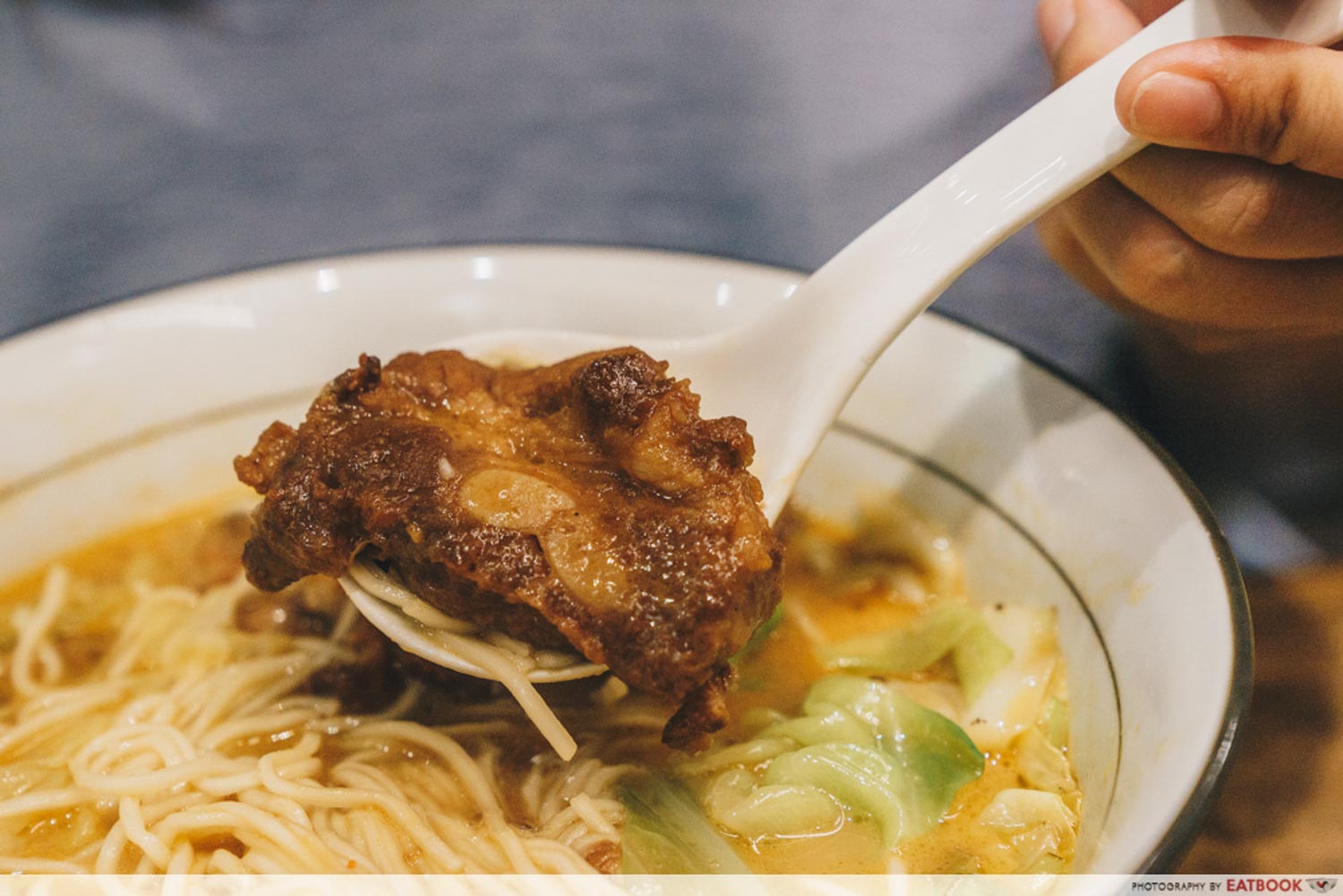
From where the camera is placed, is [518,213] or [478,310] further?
[518,213]

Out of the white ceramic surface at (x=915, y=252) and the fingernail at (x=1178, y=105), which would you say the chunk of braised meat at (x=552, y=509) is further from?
the fingernail at (x=1178, y=105)

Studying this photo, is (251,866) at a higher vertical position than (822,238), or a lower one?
lower

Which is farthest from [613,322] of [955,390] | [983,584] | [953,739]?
[953,739]

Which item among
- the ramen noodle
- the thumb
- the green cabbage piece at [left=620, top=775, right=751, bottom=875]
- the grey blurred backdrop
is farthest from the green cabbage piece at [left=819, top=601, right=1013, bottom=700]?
the grey blurred backdrop

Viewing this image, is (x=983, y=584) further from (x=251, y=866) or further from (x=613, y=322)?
(x=251, y=866)

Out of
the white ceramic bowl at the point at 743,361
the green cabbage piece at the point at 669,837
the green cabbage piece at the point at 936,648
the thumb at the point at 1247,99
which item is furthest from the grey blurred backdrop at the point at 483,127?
the green cabbage piece at the point at 669,837

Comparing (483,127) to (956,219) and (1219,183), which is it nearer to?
(956,219)

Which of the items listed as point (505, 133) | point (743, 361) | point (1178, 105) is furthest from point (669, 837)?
point (505, 133)
